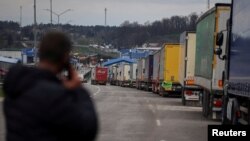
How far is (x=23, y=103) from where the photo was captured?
383 centimetres

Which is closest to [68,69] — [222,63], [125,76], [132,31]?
[222,63]

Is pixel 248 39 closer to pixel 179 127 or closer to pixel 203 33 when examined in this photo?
pixel 179 127

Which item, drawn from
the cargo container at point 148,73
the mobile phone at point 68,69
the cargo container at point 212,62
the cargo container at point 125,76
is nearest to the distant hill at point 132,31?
the cargo container at point 125,76

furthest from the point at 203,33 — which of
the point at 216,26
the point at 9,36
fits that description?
the point at 9,36

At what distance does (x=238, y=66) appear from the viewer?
1459 cm

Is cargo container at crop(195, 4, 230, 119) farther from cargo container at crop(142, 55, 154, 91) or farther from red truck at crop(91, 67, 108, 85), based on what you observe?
red truck at crop(91, 67, 108, 85)

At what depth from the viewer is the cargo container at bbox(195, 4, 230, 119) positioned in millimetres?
21406

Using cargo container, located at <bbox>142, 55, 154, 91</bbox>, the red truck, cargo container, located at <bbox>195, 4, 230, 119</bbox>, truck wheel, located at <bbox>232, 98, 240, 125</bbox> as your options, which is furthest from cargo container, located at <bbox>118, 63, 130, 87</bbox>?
truck wheel, located at <bbox>232, 98, 240, 125</bbox>

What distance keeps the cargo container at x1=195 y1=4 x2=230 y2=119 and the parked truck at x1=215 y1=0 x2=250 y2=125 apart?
2.25m

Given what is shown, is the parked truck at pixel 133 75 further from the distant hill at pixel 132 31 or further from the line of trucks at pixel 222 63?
the line of trucks at pixel 222 63

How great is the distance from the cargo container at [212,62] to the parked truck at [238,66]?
2.25 metres

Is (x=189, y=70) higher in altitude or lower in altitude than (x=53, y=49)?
lower

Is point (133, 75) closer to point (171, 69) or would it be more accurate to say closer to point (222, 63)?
point (171, 69)

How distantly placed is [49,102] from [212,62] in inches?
738
